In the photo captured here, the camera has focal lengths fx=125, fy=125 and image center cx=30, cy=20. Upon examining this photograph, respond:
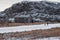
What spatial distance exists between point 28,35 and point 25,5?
3.56ft

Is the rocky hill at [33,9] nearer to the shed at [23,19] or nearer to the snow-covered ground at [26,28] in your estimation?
the shed at [23,19]

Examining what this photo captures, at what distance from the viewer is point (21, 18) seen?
1776 millimetres

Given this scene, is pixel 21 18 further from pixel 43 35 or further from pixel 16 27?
pixel 43 35

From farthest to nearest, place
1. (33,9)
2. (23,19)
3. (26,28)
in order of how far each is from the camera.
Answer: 1. (33,9)
2. (23,19)
3. (26,28)

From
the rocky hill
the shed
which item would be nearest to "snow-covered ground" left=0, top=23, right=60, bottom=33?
the shed

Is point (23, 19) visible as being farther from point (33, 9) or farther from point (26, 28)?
point (33, 9)

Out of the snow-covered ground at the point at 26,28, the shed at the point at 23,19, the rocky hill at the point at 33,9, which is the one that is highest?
the rocky hill at the point at 33,9

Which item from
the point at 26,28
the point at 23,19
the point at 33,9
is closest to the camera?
the point at 26,28

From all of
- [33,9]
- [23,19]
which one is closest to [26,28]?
[23,19]

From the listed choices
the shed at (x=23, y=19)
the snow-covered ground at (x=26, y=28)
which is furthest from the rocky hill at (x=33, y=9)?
the snow-covered ground at (x=26, y=28)

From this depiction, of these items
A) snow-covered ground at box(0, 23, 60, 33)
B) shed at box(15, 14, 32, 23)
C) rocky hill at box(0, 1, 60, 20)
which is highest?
rocky hill at box(0, 1, 60, 20)

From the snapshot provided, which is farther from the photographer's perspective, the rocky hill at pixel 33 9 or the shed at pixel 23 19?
the rocky hill at pixel 33 9

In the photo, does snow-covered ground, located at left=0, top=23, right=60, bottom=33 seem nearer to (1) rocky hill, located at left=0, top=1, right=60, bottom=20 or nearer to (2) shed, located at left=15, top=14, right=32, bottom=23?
(2) shed, located at left=15, top=14, right=32, bottom=23

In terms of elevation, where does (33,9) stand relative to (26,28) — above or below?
above
